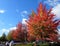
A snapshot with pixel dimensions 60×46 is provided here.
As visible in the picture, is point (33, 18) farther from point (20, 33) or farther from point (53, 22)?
point (20, 33)

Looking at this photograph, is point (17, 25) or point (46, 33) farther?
point (17, 25)

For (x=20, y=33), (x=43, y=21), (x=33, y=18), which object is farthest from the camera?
(x=20, y=33)

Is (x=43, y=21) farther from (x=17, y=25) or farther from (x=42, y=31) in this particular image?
(x=17, y=25)

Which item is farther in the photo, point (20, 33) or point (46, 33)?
point (20, 33)

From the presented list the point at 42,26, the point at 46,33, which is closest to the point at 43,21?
the point at 42,26

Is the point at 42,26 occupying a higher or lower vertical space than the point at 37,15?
lower

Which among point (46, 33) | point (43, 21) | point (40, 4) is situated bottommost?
point (46, 33)

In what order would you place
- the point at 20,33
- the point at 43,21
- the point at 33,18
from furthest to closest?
the point at 20,33 → the point at 33,18 → the point at 43,21

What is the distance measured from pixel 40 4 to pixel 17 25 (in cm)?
3155

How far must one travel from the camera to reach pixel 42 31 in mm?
24828

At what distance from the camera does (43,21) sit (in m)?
23.9

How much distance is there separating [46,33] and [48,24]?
1916 millimetres

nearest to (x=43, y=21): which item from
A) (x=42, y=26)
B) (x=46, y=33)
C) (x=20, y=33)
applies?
(x=42, y=26)

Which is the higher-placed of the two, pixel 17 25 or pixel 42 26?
pixel 17 25
